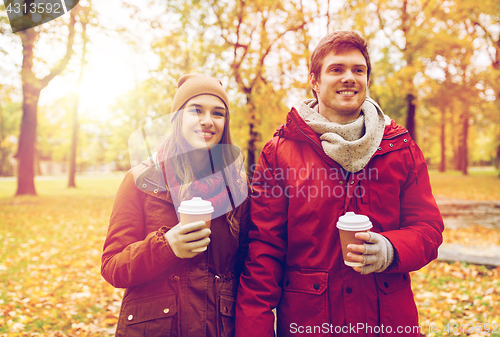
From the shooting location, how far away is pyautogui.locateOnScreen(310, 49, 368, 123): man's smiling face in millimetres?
1859

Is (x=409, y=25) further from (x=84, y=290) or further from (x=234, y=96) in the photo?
(x=84, y=290)

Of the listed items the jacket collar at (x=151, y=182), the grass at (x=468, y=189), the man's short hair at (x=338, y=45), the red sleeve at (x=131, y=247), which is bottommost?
the grass at (x=468, y=189)

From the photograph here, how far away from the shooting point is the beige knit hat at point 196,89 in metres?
2.11

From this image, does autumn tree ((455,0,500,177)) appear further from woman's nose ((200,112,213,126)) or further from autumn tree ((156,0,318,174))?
woman's nose ((200,112,213,126))

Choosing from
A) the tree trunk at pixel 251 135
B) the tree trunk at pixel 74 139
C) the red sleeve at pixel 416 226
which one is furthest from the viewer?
the tree trunk at pixel 74 139

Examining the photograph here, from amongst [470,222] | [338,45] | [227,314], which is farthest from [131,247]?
[470,222]

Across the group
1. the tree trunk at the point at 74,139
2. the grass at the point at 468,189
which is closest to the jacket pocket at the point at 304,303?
the grass at the point at 468,189

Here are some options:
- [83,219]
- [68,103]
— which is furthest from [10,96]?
[68,103]

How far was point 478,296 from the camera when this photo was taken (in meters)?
4.41

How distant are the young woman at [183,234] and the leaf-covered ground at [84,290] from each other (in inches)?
96.7

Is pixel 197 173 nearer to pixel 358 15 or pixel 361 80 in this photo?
pixel 361 80

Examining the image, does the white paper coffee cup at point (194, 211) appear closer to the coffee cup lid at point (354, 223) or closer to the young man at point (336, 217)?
the young man at point (336, 217)

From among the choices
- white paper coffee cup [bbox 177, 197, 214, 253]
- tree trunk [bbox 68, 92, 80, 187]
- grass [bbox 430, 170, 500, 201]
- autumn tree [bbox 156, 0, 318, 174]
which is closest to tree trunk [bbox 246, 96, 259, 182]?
A: autumn tree [bbox 156, 0, 318, 174]

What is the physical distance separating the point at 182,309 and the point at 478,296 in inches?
185
